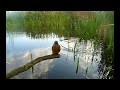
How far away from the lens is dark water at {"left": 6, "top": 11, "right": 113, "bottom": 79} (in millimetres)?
3393

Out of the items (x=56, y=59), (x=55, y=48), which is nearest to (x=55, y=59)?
(x=56, y=59)

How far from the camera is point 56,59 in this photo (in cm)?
347

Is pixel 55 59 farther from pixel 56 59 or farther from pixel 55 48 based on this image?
pixel 55 48

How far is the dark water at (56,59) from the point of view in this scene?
339cm

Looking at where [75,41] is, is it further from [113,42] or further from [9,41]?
[9,41]

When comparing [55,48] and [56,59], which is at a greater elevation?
[55,48]

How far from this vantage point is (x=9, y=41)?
10.9 feet

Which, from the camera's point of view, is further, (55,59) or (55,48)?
(55,59)

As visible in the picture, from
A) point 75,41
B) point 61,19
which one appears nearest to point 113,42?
point 75,41

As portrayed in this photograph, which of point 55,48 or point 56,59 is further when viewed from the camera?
point 56,59
